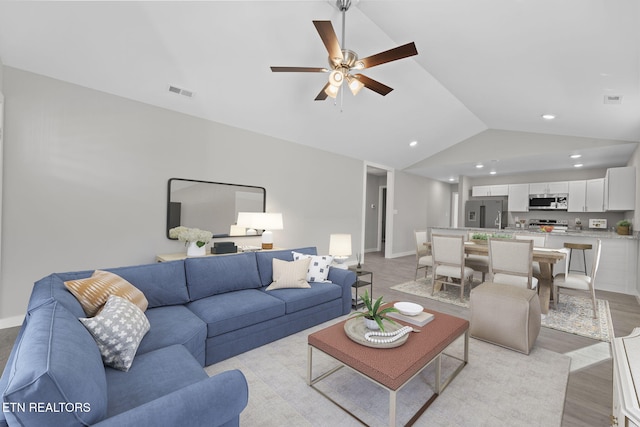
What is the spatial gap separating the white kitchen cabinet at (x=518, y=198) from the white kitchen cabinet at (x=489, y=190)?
0.15m

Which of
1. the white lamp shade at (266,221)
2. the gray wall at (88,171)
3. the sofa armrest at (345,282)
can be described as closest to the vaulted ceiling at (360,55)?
the gray wall at (88,171)

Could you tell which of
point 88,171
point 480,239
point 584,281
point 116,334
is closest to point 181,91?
point 88,171

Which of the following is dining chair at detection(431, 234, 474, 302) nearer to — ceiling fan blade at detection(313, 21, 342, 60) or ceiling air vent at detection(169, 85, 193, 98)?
ceiling fan blade at detection(313, 21, 342, 60)

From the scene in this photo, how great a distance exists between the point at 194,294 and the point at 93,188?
6.09 ft

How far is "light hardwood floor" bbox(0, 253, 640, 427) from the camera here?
1.76 meters

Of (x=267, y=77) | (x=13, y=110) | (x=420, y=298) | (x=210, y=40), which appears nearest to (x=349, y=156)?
(x=267, y=77)

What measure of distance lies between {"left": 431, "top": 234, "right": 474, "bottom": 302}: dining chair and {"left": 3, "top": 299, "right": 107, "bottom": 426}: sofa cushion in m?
3.95

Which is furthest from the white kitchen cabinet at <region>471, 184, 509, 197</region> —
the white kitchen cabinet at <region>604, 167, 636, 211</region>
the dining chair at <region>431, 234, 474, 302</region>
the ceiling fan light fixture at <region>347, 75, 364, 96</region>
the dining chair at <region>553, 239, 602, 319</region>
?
the ceiling fan light fixture at <region>347, 75, 364, 96</region>

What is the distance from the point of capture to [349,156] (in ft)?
20.5

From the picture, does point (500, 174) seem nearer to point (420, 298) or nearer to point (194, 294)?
point (420, 298)

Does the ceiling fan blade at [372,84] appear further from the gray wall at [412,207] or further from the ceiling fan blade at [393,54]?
the gray wall at [412,207]

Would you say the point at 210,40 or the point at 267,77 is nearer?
the point at 210,40

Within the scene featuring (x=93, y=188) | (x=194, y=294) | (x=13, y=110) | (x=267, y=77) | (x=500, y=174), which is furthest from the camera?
(x=500, y=174)

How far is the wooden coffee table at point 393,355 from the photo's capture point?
1509mm
